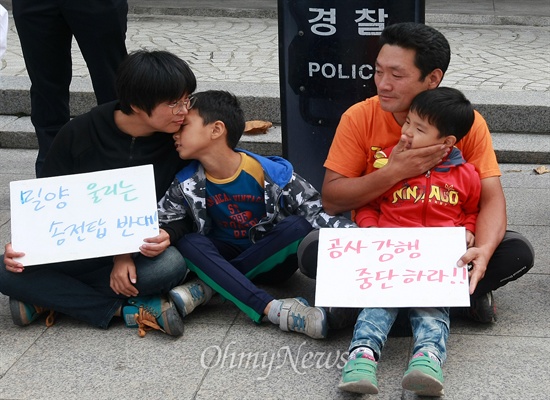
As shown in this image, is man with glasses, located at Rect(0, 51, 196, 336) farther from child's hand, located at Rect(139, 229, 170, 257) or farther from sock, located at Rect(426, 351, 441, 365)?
sock, located at Rect(426, 351, 441, 365)

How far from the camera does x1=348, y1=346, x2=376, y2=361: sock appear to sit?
111 inches

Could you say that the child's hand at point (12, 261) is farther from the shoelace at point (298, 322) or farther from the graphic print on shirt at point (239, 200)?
the shoelace at point (298, 322)

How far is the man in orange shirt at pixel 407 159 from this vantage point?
312 centimetres

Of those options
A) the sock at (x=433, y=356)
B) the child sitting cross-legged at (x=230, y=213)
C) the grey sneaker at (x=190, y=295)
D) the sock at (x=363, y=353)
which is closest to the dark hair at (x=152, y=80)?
the child sitting cross-legged at (x=230, y=213)

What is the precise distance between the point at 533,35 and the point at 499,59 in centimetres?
116

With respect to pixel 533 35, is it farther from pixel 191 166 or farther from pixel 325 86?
pixel 191 166

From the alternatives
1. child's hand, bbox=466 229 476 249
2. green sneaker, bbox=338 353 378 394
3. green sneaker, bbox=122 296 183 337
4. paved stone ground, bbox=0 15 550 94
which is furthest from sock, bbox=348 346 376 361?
paved stone ground, bbox=0 15 550 94

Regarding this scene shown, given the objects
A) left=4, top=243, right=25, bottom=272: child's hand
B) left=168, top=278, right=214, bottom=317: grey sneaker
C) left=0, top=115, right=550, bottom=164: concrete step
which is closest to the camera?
left=4, top=243, right=25, bottom=272: child's hand

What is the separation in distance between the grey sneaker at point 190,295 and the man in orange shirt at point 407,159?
39 cm

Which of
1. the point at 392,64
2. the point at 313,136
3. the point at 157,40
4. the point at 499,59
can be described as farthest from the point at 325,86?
the point at 157,40

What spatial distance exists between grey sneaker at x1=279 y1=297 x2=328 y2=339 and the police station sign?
3.56 feet

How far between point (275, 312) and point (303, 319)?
0.11 metres

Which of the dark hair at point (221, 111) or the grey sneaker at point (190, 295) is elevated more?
the dark hair at point (221, 111)

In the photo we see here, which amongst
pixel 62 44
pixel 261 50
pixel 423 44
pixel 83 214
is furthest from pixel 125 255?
pixel 261 50
